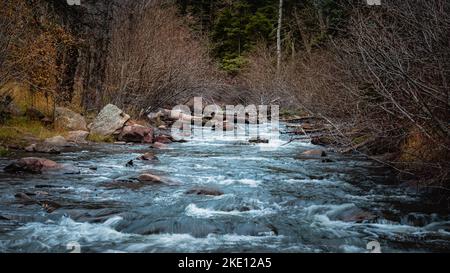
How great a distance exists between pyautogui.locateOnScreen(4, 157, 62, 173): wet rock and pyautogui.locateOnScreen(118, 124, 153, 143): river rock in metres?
6.13

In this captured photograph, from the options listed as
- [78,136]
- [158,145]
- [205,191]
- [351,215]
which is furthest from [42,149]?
[351,215]

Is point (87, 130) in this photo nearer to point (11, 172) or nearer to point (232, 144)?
point (232, 144)

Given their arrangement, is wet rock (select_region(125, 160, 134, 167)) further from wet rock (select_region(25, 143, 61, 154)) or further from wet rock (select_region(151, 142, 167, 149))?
wet rock (select_region(151, 142, 167, 149))

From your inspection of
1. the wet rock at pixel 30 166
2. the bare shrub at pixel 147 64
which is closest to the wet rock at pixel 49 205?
the wet rock at pixel 30 166

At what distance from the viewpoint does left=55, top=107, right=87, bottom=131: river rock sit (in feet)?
56.2

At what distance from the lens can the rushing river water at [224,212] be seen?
22.5ft

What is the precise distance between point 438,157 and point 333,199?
2.01m

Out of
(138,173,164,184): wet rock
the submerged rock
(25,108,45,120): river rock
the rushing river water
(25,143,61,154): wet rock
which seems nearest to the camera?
the rushing river water

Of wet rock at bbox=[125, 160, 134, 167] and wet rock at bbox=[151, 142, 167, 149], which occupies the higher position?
wet rock at bbox=[151, 142, 167, 149]

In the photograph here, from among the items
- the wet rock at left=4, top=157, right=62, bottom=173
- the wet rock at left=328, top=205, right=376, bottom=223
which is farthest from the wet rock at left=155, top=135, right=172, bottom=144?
the wet rock at left=328, top=205, right=376, bottom=223

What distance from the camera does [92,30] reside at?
787 inches
